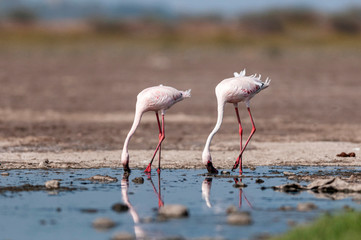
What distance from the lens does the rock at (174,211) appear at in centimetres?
891

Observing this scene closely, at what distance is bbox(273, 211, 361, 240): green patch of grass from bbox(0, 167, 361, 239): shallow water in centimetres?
50

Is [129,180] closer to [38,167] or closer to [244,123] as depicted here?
[38,167]

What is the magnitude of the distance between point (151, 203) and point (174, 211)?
1.02m

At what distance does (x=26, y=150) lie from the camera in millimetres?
14797

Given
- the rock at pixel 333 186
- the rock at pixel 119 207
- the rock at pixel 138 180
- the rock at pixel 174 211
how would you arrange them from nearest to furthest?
the rock at pixel 174 211 < the rock at pixel 119 207 < the rock at pixel 333 186 < the rock at pixel 138 180

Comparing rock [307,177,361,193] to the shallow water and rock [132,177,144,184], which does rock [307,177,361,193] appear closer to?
the shallow water

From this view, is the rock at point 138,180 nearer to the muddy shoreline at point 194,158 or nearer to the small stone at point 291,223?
the muddy shoreline at point 194,158

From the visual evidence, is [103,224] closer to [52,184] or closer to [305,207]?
[305,207]

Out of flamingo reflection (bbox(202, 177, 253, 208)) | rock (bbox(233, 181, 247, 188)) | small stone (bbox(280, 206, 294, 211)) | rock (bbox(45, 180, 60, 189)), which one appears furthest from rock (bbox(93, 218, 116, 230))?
rock (bbox(233, 181, 247, 188))

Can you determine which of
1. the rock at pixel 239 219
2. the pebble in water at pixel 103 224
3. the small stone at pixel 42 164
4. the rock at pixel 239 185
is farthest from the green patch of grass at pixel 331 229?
the small stone at pixel 42 164

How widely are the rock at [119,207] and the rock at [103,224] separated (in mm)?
786

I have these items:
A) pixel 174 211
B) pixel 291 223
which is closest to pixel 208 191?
pixel 174 211

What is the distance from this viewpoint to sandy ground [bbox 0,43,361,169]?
1412 centimetres

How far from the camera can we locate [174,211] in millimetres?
8930
